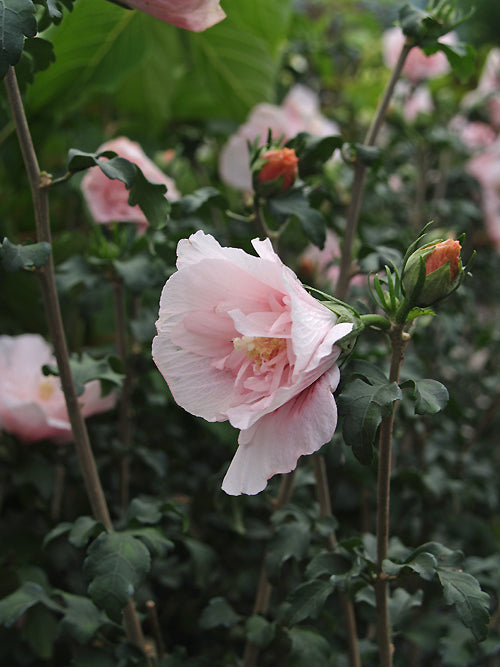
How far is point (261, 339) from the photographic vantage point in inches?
15.0

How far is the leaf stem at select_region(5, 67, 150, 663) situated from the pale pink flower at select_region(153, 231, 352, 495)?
12 centimetres

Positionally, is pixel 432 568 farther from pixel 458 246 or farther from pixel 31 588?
pixel 31 588

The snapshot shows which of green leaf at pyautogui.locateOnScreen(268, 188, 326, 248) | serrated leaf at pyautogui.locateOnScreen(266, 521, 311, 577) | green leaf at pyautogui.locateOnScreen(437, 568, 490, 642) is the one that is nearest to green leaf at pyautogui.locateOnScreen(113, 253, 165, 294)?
green leaf at pyautogui.locateOnScreen(268, 188, 326, 248)

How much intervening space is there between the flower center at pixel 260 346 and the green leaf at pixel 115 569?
20cm

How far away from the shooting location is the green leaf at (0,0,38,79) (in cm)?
38

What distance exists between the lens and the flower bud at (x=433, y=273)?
0.38 m

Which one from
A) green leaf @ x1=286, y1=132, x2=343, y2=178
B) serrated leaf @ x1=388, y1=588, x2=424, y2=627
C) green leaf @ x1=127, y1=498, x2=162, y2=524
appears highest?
green leaf @ x1=286, y1=132, x2=343, y2=178

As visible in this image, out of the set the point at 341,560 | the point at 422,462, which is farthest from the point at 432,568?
the point at 422,462

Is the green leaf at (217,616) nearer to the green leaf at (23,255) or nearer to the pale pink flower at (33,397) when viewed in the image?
the pale pink flower at (33,397)

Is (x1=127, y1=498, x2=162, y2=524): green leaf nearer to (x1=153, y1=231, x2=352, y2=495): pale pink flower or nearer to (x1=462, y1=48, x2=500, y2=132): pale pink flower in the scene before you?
(x1=153, y1=231, x2=352, y2=495): pale pink flower

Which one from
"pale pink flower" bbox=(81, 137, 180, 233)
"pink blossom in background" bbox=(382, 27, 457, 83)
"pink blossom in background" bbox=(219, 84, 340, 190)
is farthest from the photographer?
"pink blossom in background" bbox=(382, 27, 457, 83)

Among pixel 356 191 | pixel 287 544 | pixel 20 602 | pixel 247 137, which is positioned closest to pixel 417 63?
pixel 247 137

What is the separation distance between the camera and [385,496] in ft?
1.46

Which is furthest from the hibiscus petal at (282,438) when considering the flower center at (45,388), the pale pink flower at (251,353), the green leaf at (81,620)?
the flower center at (45,388)
